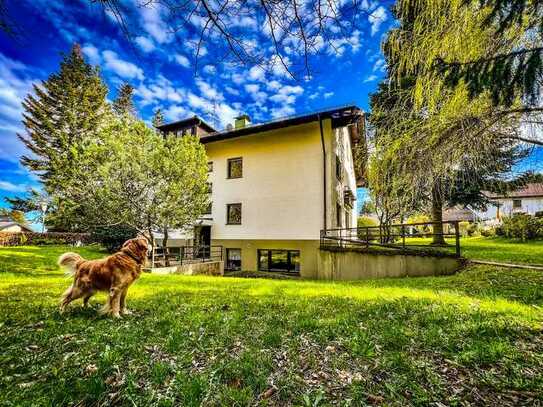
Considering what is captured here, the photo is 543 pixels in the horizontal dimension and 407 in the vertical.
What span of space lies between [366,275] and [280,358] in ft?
33.8

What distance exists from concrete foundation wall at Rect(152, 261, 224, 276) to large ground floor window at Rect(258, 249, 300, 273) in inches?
104

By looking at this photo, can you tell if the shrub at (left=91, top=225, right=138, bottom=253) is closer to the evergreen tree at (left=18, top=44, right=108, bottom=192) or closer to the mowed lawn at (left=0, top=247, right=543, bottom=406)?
the evergreen tree at (left=18, top=44, right=108, bottom=192)

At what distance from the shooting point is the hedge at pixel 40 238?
22802 mm

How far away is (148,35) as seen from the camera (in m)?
2.84

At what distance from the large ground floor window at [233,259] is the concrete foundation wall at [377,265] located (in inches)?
218

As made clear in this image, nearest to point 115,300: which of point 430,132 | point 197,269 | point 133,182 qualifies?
point 430,132

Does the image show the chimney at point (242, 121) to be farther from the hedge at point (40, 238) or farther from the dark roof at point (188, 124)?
the hedge at point (40, 238)

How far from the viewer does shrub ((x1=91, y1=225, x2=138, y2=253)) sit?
18.7 metres

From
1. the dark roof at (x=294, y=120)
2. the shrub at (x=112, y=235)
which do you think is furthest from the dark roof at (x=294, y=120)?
the shrub at (x=112, y=235)

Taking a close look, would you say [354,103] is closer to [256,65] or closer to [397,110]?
[397,110]

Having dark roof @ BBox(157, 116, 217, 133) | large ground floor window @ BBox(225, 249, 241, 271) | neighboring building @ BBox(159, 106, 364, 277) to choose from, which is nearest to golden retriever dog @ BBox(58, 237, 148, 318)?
neighboring building @ BBox(159, 106, 364, 277)

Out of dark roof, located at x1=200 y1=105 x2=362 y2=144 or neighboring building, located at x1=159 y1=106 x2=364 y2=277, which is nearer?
dark roof, located at x1=200 y1=105 x2=362 y2=144

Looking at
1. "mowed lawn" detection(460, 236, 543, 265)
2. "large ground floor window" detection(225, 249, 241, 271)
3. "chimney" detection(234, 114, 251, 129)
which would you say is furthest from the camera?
"chimney" detection(234, 114, 251, 129)

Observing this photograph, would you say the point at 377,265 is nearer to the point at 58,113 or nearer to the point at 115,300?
the point at 115,300
